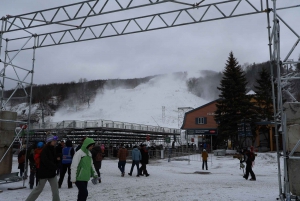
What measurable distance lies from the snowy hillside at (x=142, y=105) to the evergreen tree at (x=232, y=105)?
48.9 m

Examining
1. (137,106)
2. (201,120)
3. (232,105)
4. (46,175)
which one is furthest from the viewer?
(137,106)

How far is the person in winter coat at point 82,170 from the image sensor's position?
18.9ft

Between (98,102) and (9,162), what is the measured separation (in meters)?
120

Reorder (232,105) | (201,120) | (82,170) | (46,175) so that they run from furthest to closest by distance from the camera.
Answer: (201,120)
(232,105)
(46,175)
(82,170)

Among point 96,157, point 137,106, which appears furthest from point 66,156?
point 137,106

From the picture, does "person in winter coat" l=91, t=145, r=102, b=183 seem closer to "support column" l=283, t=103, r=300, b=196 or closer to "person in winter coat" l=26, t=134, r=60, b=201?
"person in winter coat" l=26, t=134, r=60, b=201

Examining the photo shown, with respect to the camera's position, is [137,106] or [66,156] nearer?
[66,156]

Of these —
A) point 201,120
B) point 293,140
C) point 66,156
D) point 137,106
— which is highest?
point 137,106

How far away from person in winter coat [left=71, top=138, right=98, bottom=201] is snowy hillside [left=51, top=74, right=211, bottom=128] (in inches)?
3087

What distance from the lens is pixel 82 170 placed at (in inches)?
231

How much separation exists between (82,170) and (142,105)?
108535 mm

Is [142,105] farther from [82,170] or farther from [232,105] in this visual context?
[82,170]

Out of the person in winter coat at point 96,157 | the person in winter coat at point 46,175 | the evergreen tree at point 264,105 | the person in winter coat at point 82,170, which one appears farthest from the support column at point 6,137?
the evergreen tree at point 264,105

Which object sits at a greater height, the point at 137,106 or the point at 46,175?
the point at 137,106
